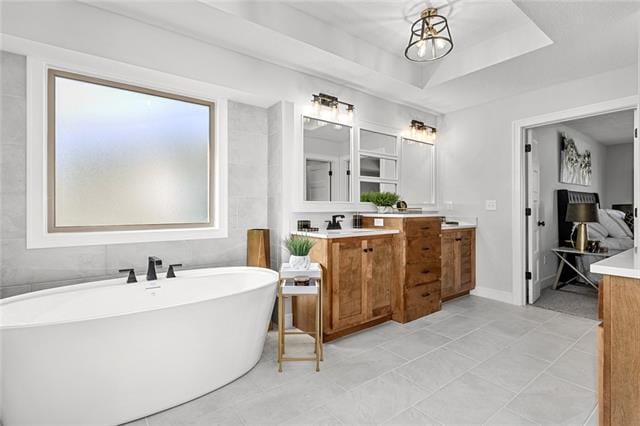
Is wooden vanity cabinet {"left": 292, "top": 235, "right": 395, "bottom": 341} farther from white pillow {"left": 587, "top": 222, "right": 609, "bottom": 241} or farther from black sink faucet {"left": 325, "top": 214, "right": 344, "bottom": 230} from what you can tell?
white pillow {"left": 587, "top": 222, "right": 609, "bottom": 241}

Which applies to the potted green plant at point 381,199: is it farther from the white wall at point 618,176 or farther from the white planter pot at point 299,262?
the white wall at point 618,176

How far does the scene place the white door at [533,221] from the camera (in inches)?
149

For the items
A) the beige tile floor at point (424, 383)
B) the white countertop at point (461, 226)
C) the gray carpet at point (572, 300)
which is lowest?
the beige tile floor at point (424, 383)

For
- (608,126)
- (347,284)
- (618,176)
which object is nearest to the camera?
(347,284)

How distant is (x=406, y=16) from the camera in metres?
2.66

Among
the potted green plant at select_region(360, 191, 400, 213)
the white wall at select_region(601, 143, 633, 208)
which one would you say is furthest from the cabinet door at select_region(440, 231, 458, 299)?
the white wall at select_region(601, 143, 633, 208)

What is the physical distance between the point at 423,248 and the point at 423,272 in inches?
9.5

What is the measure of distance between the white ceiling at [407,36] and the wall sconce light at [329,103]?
20 centimetres

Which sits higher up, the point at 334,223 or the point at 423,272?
the point at 334,223

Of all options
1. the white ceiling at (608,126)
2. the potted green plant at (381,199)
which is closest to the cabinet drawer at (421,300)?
the potted green plant at (381,199)

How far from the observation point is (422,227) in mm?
3340

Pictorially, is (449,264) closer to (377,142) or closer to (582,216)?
(377,142)

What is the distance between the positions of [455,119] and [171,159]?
11.3 ft

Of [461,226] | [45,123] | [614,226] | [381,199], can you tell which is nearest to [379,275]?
[381,199]
